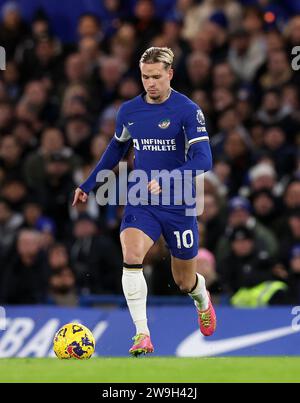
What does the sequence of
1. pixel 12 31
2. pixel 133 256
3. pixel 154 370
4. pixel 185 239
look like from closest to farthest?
pixel 154 370 < pixel 133 256 < pixel 185 239 < pixel 12 31

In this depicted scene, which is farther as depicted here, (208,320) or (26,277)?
(26,277)

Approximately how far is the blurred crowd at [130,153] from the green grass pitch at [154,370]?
12.6ft

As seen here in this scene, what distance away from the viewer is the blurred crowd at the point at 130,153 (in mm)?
14852

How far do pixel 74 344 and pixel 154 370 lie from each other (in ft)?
5.22

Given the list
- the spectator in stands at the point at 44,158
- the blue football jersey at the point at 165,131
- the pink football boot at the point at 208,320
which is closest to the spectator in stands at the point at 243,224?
the spectator in stands at the point at 44,158

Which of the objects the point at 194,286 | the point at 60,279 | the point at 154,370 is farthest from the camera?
the point at 60,279

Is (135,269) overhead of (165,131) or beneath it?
beneath

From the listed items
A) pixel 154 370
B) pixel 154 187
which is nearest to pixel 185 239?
pixel 154 187

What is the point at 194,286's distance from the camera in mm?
11328

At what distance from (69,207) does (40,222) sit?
0.53 metres

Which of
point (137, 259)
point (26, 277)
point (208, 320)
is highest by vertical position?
point (26, 277)

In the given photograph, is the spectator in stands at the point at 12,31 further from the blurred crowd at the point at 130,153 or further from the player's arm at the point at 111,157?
the player's arm at the point at 111,157

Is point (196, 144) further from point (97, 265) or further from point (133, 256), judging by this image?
point (97, 265)
